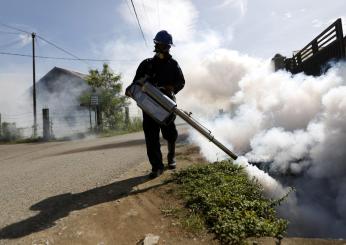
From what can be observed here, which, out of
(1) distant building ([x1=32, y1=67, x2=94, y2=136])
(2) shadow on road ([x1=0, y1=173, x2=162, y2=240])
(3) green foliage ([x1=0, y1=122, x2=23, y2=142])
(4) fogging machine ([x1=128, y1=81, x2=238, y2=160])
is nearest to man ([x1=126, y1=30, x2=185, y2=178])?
(4) fogging machine ([x1=128, y1=81, x2=238, y2=160])

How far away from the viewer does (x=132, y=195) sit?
429 cm

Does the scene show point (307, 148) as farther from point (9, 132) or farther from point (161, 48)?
point (9, 132)

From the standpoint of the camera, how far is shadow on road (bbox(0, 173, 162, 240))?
3.48 metres

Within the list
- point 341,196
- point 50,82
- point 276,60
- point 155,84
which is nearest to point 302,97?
point 341,196

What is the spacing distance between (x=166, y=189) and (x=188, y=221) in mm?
1092

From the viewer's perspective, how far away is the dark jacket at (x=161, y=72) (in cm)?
507

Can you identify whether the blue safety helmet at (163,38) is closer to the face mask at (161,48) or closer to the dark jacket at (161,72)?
the face mask at (161,48)

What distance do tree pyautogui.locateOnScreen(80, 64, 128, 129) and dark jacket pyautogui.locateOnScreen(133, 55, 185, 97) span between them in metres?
21.5

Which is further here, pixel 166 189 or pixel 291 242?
pixel 166 189

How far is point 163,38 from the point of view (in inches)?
198

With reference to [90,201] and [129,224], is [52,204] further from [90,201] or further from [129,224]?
[129,224]

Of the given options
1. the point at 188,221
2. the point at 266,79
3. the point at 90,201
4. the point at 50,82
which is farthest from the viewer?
the point at 50,82

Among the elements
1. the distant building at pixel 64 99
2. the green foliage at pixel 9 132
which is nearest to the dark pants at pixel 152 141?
the green foliage at pixel 9 132

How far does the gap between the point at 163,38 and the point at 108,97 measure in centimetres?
2246
